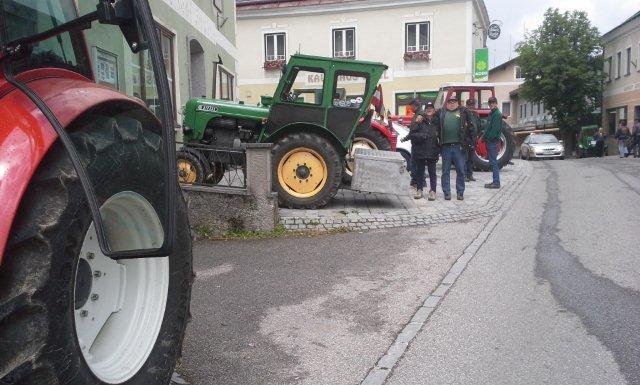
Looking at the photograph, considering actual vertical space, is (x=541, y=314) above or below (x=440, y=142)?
below

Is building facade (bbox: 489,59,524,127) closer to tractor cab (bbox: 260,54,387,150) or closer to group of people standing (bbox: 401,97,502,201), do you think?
group of people standing (bbox: 401,97,502,201)

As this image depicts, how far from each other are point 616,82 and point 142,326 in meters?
40.1

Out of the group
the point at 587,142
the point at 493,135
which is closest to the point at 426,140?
the point at 493,135

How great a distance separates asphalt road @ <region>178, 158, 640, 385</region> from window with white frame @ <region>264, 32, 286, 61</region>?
2267 centimetres

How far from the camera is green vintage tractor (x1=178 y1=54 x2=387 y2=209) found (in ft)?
28.8

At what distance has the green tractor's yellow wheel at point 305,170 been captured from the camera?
28.8ft

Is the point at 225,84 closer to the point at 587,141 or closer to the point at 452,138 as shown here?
the point at 452,138

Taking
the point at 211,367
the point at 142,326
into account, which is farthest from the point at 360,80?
the point at 142,326

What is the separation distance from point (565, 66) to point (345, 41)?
1598 cm

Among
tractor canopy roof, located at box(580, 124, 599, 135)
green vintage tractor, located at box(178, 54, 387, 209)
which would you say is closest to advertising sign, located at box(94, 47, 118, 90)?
green vintage tractor, located at box(178, 54, 387, 209)

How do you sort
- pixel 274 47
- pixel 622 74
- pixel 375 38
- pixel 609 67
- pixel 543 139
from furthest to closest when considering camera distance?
pixel 609 67
pixel 622 74
pixel 543 139
pixel 274 47
pixel 375 38

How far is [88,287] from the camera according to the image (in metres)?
2.32

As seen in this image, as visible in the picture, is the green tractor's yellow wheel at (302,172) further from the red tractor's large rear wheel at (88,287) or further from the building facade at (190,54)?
the red tractor's large rear wheel at (88,287)

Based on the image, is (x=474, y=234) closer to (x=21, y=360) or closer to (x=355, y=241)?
(x=355, y=241)
